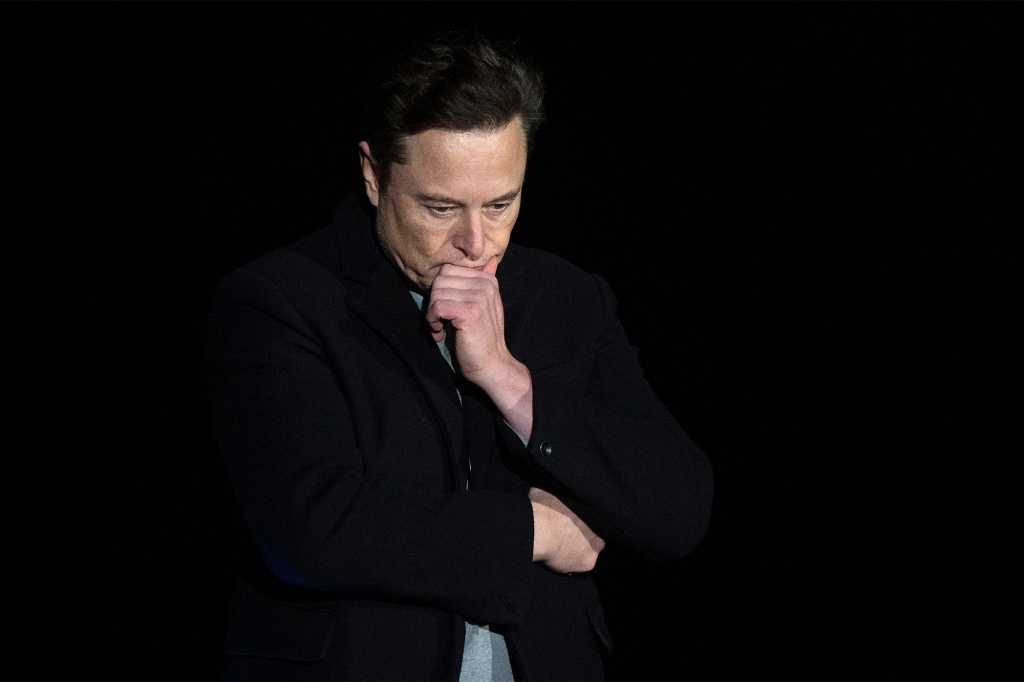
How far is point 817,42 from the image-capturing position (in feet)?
8.49

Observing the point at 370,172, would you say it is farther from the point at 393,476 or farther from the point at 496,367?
the point at 393,476

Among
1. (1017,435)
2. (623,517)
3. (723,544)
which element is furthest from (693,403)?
(623,517)

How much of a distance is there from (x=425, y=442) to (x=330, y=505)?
24 centimetres

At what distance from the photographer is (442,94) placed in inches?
70.5

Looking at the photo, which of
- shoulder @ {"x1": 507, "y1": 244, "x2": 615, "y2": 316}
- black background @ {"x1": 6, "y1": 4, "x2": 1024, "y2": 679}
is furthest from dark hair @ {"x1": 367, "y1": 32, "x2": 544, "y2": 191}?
black background @ {"x1": 6, "y1": 4, "x2": 1024, "y2": 679}

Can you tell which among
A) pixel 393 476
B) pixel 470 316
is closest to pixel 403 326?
pixel 470 316

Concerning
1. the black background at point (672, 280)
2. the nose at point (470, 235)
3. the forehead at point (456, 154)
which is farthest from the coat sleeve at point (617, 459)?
the black background at point (672, 280)

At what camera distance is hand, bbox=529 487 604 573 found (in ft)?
5.99

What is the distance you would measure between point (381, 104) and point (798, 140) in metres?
1.21

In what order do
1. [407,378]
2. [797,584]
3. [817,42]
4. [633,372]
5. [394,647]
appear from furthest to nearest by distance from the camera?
[797,584] < [817,42] < [633,372] < [407,378] < [394,647]

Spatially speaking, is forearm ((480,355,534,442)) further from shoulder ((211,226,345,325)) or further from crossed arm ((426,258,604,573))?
shoulder ((211,226,345,325))

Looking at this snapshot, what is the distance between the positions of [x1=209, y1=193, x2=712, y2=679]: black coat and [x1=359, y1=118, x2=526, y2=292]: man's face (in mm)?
82

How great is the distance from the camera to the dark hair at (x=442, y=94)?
5.87 ft

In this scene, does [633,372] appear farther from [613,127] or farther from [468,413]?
[613,127]
